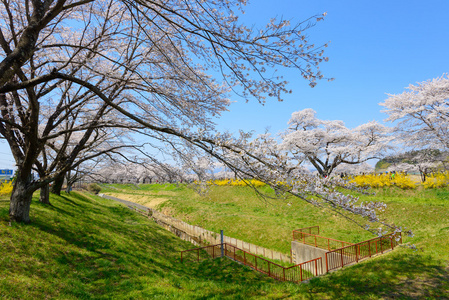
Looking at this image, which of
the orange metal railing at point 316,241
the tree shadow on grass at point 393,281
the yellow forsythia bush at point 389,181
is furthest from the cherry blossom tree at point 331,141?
the tree shadow on grass at point 393,281

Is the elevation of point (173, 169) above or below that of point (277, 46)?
below

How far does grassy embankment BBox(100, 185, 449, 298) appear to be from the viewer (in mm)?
6680

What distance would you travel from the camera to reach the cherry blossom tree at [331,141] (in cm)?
2369

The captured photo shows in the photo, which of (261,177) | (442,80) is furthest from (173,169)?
(442,80)

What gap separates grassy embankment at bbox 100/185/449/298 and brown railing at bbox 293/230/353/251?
2.43 ft

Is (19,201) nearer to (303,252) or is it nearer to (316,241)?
(303,252)

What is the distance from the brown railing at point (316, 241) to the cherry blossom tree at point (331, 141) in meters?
9.76

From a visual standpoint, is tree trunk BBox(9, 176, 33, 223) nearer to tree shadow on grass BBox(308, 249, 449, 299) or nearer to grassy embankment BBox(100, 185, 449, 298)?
grassy embankment BBox(100, 185, 449, 298)

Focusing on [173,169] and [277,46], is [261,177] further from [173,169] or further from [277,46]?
[173,169]

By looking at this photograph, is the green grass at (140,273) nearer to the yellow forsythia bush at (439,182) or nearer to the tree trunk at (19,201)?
the tree trunk at (19,201)

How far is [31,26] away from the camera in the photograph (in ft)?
15.4

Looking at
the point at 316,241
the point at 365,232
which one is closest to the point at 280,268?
the point at 316,241

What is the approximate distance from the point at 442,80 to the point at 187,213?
24495mm

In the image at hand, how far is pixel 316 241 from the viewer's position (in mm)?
14164
